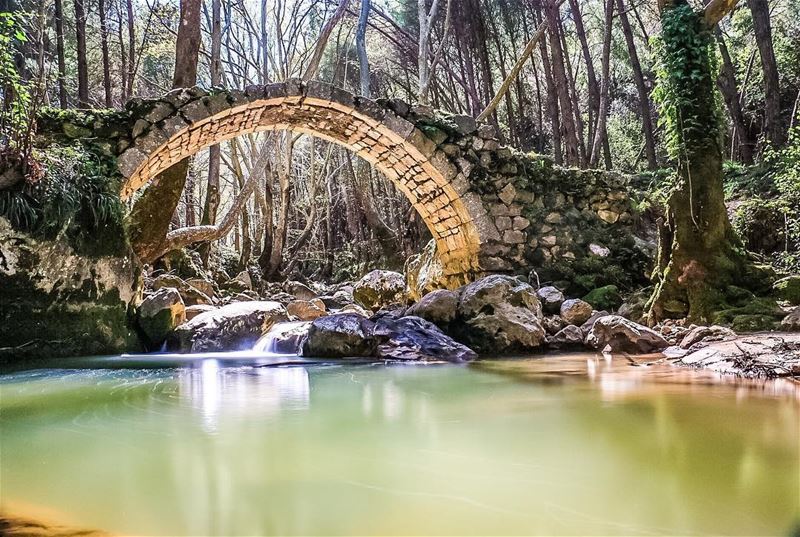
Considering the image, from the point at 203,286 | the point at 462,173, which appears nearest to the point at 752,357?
the point at 462,173

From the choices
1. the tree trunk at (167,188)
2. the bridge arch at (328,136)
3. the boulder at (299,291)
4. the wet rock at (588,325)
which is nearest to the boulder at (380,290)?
the boulder at (299,291)

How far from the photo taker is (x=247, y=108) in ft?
24.3

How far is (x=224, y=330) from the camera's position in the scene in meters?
6.56

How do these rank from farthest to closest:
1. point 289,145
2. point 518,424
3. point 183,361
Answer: point 289,145, point 183,361, point 518,424

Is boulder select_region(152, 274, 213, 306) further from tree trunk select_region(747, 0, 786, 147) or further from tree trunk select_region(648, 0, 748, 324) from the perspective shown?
tree trunk select_region(747, 0, 786, 147)

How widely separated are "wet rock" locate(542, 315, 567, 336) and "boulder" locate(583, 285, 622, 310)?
3.50ft

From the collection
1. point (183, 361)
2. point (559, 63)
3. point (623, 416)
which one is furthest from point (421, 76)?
point (623, 416)

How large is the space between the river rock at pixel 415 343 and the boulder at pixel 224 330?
1823 millimetres

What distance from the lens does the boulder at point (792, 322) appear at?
482cm

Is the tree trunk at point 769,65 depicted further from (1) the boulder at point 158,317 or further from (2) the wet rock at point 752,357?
Result: (1) the boulder at point 158,317

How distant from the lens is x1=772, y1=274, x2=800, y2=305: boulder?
17.9ft

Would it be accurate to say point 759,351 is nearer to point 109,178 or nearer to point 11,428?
point 11,428

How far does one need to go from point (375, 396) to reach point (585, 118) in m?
18.4

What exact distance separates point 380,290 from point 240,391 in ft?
28.9
